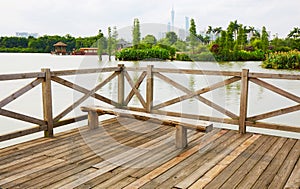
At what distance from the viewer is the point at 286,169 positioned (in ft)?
8.34

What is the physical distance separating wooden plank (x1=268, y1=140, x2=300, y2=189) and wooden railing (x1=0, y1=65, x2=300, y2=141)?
0.55 meters

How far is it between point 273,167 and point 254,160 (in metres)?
0.20

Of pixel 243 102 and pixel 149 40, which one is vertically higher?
pixel 149 40

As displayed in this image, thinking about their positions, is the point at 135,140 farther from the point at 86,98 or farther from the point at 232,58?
the point at 232,58

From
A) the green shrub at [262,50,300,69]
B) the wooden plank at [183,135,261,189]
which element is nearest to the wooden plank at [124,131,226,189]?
the wooden plank at [183,135,261,189]

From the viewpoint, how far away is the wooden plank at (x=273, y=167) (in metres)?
2.26

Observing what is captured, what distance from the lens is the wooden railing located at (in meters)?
3.21

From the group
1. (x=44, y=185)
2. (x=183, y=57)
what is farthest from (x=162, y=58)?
(x=44, y=185)

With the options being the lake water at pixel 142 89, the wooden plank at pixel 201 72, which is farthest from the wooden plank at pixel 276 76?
the lake water at pixel 142 89

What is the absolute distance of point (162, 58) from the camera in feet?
11.6

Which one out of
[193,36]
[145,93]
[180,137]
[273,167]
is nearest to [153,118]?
[180,137]

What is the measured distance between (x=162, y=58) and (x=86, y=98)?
1.10 meters

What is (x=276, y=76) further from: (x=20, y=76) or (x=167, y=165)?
(x=20, y=76)

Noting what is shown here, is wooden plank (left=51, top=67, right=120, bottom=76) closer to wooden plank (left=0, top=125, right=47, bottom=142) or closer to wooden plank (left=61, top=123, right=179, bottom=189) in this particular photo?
wooden plank (left=0, top=125, right=47, bottom=142)
